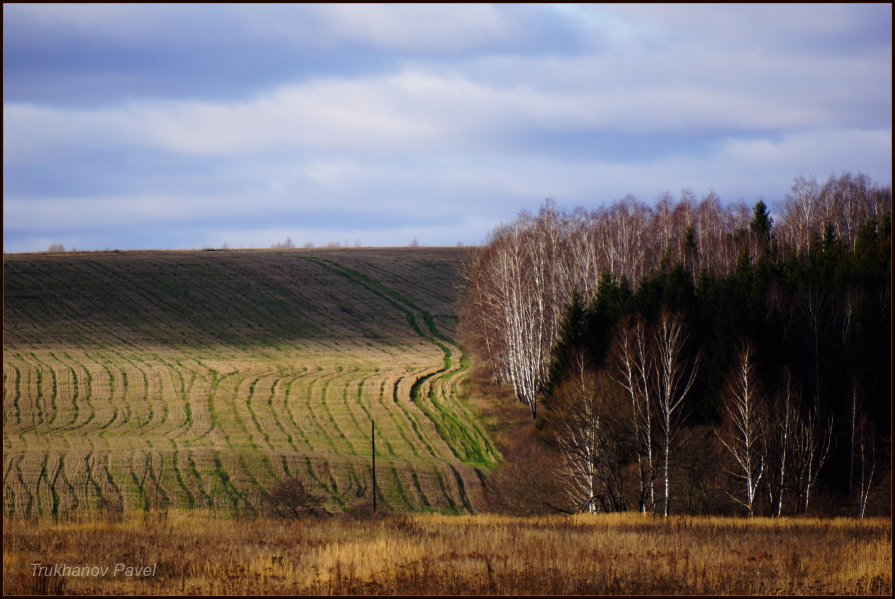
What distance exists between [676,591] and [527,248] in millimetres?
51576

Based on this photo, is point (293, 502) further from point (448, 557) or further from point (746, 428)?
point (746, 428)

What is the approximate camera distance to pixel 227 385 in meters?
66.4

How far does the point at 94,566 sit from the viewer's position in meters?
19.0

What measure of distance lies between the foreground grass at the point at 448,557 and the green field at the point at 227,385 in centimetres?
1205

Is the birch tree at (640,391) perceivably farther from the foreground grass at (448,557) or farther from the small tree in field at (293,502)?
the small tree in field at (293,502)

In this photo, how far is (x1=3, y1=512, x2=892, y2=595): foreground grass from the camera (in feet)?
56.7

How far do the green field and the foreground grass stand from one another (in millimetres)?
12053

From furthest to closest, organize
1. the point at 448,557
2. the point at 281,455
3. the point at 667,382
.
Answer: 1. the point at 281,455
2. the point at 667,382
3. the point at 448,557

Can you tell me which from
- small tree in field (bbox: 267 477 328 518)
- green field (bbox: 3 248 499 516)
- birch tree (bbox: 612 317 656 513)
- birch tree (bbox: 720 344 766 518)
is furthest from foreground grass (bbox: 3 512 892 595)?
green field (bbox: 3 248 499 516)

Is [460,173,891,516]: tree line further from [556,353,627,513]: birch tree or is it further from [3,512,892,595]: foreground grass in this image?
[3,512,892,595]: foreground grass

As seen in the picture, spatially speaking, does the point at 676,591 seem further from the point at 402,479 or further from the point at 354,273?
the point at 354,273

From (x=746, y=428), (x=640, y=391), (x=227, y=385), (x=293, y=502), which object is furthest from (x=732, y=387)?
(x=227, y=385)

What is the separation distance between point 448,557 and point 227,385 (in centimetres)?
4935

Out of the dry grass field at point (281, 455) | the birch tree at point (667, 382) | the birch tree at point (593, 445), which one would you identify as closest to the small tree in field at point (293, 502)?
the dry grass field at point (281, 455)
